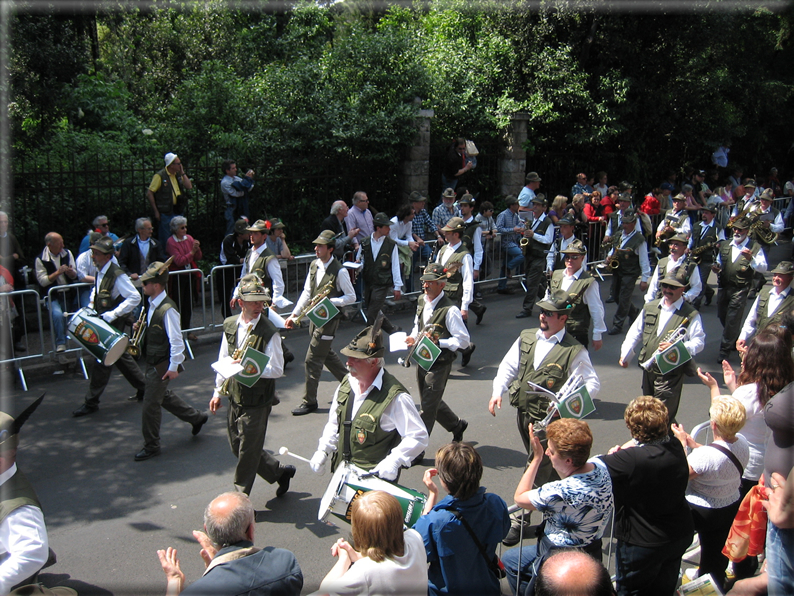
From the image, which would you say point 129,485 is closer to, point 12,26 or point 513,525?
point 513,525

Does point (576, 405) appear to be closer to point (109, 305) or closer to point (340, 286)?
point (340, 286)

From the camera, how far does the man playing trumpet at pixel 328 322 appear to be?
26.6ft

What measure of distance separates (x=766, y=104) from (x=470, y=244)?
13.0 metres

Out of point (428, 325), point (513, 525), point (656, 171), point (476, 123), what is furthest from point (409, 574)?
point (656, 171)

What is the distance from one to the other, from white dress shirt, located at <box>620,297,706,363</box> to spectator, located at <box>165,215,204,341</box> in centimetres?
564

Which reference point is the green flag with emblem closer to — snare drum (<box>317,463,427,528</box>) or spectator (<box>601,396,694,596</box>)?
spectator (<box>601,396,694,596</box>)

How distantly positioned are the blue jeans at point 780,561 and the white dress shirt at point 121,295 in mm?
6343

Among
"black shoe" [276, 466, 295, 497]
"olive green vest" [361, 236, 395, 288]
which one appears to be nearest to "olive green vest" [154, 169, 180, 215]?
"olive green vest" [361, 236, 395, 288]

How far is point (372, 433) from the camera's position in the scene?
4828 millimetres

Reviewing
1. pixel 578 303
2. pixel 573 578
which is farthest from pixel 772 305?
pixel 573 578

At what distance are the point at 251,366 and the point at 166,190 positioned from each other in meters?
6.53

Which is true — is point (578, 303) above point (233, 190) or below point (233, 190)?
below

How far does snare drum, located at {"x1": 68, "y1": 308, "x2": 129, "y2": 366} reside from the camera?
7.20 m

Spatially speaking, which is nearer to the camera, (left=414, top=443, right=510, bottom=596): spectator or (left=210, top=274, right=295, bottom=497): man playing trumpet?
(left=414, top=443, right=510, bottom=596): spectator
